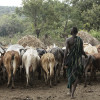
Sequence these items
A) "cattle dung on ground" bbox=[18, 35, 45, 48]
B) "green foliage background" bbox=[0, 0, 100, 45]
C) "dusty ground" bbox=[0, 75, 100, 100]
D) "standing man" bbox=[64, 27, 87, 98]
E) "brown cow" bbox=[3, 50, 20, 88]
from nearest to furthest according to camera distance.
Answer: "standing man" bbox=[64, 27, 87, 98] < "dusty ground" bbox=[0, 75, 100, 100] < "brown cow" bbox=[3, 50, 20, 88] < "cattle dung on ground" bbox=[18, 35, 45, 48] < "green foliage background" bbox=[0, 0, 100, 45]

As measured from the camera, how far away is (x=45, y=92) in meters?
7.25

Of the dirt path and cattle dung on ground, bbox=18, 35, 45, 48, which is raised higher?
cattle dung on ground, bbox=18, 35, 45, 48

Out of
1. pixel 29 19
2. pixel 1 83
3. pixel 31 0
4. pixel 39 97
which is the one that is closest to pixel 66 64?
pixel 39 97

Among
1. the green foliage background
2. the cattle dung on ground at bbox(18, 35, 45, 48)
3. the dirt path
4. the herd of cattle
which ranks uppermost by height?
the green foliage background

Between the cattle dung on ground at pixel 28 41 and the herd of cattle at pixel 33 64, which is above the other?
the cattle dung on ground at pixel 28 41

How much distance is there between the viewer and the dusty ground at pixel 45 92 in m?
6.47

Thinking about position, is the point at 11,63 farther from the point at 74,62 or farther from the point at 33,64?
the point at 74,62

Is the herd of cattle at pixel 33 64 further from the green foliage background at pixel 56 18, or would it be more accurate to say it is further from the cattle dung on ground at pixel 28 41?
the green foliage background at pixel 56 18

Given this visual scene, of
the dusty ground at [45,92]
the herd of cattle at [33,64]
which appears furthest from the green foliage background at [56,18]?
the dusty ground at [45,92]

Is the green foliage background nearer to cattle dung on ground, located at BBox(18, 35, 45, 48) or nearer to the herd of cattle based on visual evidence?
cattle dung on ground, located at BBox(18, 35, 45, 48)

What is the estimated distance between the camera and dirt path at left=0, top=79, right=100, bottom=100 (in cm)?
647

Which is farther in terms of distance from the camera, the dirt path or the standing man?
the dirt path

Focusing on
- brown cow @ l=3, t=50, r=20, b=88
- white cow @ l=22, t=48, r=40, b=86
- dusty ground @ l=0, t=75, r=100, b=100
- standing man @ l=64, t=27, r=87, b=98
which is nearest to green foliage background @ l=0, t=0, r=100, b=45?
white cow @ l=22, t=48, r=40, b=86

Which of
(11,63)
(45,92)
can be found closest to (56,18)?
(11,63)
